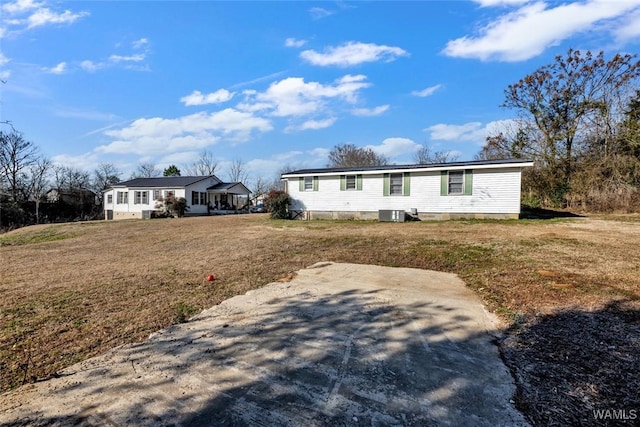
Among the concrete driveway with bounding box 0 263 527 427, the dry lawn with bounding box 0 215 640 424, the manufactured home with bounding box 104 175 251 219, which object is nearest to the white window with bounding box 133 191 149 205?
the manufactured home with bounding box 104 175 251 219

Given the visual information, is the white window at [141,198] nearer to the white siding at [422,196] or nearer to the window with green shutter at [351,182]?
the white siding at [422,196]

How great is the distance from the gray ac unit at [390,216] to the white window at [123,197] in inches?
974

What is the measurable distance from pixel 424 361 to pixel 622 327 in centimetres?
209

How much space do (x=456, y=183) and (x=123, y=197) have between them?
2827 centimetres

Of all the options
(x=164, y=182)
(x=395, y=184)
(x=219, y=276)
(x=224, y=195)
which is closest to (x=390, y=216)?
(x=395, y=184)

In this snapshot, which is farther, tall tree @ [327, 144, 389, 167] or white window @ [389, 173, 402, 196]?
tall tree @ [327, 144, 389, 167]

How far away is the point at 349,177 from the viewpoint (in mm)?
16672

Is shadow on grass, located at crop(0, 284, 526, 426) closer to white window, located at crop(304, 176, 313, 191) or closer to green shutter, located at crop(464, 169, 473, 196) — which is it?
green shutter, located at crop(464, 169, 473, 196)

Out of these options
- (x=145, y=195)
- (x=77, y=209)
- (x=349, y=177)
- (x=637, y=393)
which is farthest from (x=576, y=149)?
(x=77, y=209)

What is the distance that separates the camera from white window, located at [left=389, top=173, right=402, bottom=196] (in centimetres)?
1579

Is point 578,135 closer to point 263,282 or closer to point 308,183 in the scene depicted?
point 308,183

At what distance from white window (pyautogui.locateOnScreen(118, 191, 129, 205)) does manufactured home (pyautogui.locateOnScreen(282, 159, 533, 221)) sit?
19162 millimetres

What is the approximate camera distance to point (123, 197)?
2986cm

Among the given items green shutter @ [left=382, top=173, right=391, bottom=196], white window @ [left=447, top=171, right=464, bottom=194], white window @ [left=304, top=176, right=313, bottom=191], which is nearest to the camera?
white window @ [left=447, top=171, right=464, bottom=194]
